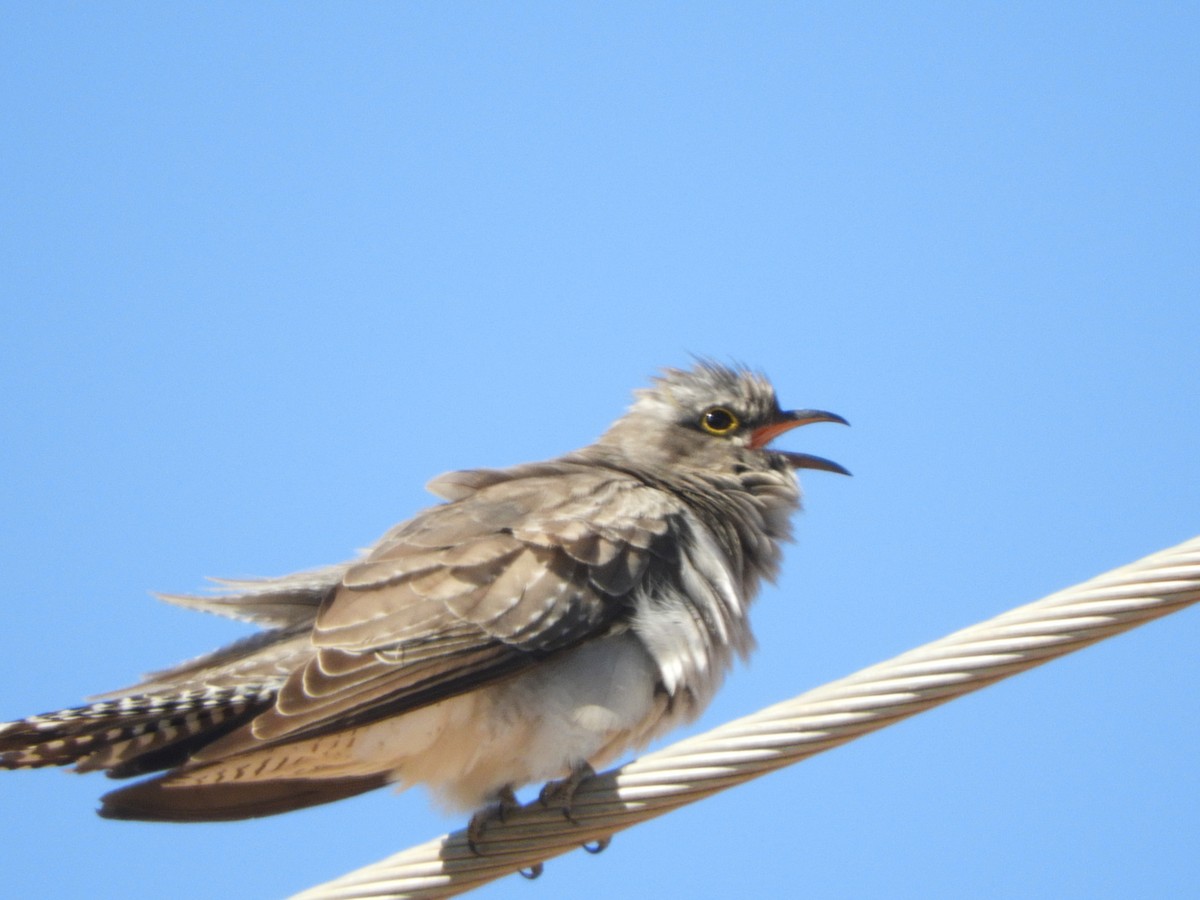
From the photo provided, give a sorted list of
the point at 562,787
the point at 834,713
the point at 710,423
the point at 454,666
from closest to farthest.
A: the point at 834,713 < the point at 454,666 < the point at 562,787 < the point at 710,423

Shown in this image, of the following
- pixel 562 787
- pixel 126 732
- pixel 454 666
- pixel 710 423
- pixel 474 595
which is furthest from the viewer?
pixel 710 423

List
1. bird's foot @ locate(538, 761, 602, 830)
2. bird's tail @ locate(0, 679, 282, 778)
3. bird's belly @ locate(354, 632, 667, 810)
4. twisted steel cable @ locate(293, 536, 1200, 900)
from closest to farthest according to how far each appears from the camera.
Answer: twisted steel cable @ locate(293, 536, 1200, 900) < bird's tail @ locate(0, 679, 282, 778) < bird's foot @ locate(538, 761, 602, 830) < bird's belly @ locate(354, 632, 667, 810)

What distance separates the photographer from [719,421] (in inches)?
280

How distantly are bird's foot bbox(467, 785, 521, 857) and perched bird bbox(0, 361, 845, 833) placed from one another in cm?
1

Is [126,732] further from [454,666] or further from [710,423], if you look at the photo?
[710,423]

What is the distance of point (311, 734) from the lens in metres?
4.37

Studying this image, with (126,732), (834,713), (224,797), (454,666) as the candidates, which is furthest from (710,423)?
(834,713)

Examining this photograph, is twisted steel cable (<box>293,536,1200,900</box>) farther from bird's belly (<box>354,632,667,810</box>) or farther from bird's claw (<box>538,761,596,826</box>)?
bird's belly (<box>354,632,667,810</box>)

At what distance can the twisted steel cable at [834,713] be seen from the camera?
10.2 feet

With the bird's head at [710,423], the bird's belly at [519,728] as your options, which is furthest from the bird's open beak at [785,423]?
the bird's belly at [519,728]

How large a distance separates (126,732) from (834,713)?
2.33 m

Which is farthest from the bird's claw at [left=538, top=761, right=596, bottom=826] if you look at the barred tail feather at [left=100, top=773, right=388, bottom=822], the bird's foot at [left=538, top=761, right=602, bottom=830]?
the barred tail feather at [left=100, top=773, right=388, bottom=822]

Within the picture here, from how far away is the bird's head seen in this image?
6.84 meters

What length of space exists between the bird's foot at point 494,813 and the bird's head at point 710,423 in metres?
2.14
